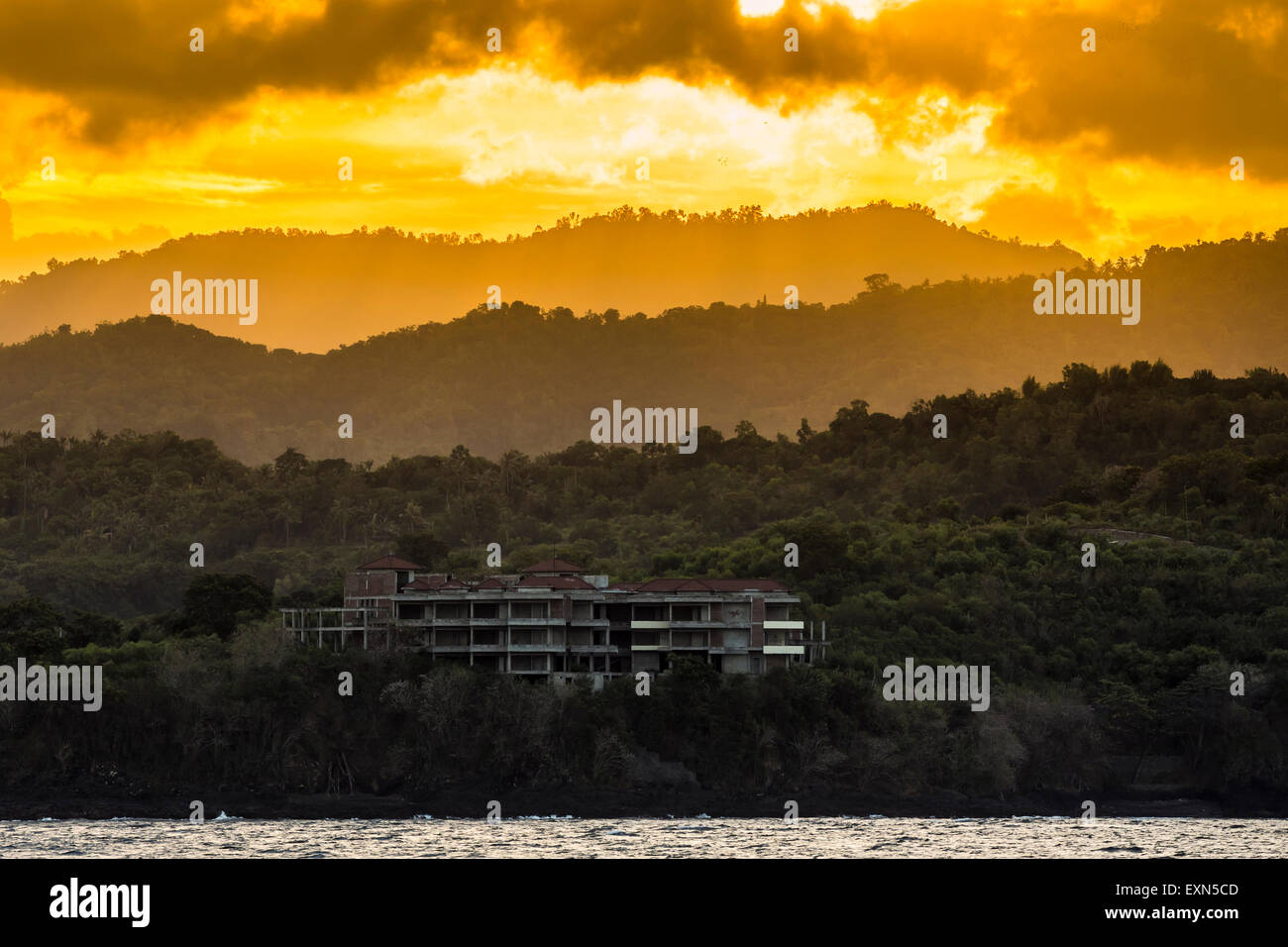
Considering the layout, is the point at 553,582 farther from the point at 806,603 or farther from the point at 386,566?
the point at 806,603

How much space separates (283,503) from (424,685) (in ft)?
220

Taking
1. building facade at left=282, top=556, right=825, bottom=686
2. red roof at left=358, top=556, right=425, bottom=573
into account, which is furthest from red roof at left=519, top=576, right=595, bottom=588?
red roof at left=358, top=556, right=425, bottom=573

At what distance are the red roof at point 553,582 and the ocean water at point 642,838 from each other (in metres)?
11.8

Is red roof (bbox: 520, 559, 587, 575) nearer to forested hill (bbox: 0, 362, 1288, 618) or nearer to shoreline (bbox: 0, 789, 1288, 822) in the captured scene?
shoreline (bbox: 0, 789, 1288, 822)

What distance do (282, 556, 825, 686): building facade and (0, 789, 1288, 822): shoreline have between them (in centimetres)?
683

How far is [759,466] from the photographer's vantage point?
13038 centimetres

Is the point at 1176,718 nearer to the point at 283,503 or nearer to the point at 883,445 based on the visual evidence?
the point at 883,445

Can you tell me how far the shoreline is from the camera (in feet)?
192

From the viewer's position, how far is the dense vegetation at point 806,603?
61.4 metres

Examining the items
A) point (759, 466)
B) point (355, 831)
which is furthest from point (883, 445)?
point (355, 831)

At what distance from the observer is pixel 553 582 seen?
68.1 m

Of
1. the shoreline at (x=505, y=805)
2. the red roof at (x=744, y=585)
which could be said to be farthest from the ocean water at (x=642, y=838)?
the red roof at (x=744, y=585)

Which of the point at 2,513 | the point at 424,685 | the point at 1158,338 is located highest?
the point at 1158,338
